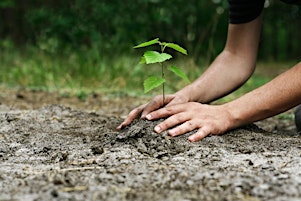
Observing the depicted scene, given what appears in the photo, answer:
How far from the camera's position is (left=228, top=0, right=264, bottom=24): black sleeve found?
254cm

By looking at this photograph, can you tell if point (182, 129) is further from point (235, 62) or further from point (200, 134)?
point (235, 62)

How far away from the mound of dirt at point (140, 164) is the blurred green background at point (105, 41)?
234 centimetres

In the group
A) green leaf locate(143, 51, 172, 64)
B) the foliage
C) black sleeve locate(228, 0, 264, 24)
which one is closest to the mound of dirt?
green leaf locate(143, 51, 172, 64)

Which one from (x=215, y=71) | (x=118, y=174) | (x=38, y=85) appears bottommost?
(x=38, y=85)

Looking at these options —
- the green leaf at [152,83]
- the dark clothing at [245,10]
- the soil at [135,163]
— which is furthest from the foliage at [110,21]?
the green leaf at [152,83]

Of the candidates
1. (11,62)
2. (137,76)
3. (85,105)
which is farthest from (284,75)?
(11,62)

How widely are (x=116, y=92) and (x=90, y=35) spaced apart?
1777 millimetres

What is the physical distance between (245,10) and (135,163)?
4.05 feet

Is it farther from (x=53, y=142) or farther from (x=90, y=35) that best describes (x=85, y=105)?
(x=90, y=35)

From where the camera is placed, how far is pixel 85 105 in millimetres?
3855

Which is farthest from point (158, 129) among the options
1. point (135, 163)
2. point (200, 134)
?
point (135, 163)

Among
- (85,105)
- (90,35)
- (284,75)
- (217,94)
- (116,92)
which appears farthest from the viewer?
(90,35)

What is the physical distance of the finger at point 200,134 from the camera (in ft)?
6.48

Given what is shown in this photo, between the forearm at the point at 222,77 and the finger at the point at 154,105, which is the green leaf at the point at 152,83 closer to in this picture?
the finger at the point at 154,105
